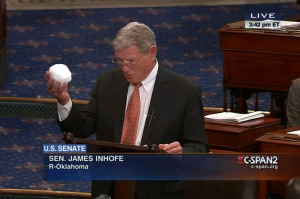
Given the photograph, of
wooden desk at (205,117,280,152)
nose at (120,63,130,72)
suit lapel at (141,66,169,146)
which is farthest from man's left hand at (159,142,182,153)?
wooden desk at (205,117,280,152)

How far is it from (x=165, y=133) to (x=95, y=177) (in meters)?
1.05

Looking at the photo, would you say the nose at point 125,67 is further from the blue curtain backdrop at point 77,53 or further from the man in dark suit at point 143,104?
the blue curtain backdrop at point 77,53

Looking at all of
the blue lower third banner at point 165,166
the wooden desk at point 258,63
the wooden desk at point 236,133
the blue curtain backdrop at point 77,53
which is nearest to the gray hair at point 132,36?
the blue lower third banner at point 165,166

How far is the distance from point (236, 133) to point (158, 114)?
1.44 meters

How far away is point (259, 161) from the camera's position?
2633mm

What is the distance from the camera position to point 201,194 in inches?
141

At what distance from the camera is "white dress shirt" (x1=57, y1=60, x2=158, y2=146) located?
142 inches

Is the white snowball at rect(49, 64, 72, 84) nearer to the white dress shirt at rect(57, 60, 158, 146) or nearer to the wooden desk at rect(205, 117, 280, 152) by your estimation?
the white dress shirt at rect(57, 60, 158, 146)

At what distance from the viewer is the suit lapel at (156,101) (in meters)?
3.66

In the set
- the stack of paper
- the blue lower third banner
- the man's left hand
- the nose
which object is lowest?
the stack of paper

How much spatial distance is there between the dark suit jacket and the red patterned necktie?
0.03 m

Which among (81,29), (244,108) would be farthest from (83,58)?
(244,108)

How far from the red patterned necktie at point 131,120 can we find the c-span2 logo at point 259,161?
3.58 feet

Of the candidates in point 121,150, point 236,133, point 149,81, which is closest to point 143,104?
point 149,81
